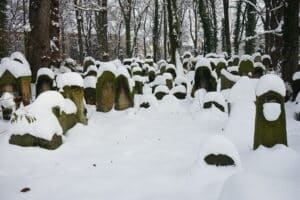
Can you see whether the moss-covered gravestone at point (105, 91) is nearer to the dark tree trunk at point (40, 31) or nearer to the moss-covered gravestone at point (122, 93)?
the moss-covered gravestone at point (122, 93)

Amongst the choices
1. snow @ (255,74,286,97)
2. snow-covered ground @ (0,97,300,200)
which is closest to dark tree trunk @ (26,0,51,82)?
snow-covered ground @ (0,97,300,200)

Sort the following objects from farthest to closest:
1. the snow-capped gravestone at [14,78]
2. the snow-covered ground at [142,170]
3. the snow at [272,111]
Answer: the snow-capped gravestone at [14,78], the snow at [272,111], the snow-covered ground at [142,170]

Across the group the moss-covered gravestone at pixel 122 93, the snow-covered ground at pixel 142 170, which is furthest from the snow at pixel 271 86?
the moss-covered gravestone at pixel 122 93

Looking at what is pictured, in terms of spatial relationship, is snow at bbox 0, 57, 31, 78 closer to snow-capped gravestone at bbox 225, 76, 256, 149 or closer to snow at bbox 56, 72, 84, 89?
snow at bbox 56, 72, 84, 89

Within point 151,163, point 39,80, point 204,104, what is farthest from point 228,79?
point 151,163

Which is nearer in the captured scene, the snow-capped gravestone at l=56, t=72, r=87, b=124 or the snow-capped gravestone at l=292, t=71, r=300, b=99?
the snow-capped gravestone at l=56, t=72, r=87, b=124

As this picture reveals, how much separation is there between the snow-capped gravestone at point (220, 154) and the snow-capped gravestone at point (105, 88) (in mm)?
5691

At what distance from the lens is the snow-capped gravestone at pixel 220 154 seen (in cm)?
488

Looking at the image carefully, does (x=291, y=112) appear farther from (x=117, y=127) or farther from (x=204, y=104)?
(x=117, y=127)

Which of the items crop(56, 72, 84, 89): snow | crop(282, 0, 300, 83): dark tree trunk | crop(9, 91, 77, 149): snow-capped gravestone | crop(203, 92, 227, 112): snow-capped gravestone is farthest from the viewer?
crop(282, 0, 300, 83): dark tree trunk

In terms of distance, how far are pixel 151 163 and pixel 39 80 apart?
19.5 feet

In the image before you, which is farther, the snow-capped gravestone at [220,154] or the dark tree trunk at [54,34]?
the dark tree trunk at [54,34]

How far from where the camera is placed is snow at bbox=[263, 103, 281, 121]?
17.7 feet

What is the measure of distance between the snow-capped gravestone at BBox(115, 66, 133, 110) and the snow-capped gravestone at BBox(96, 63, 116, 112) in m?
0.16
